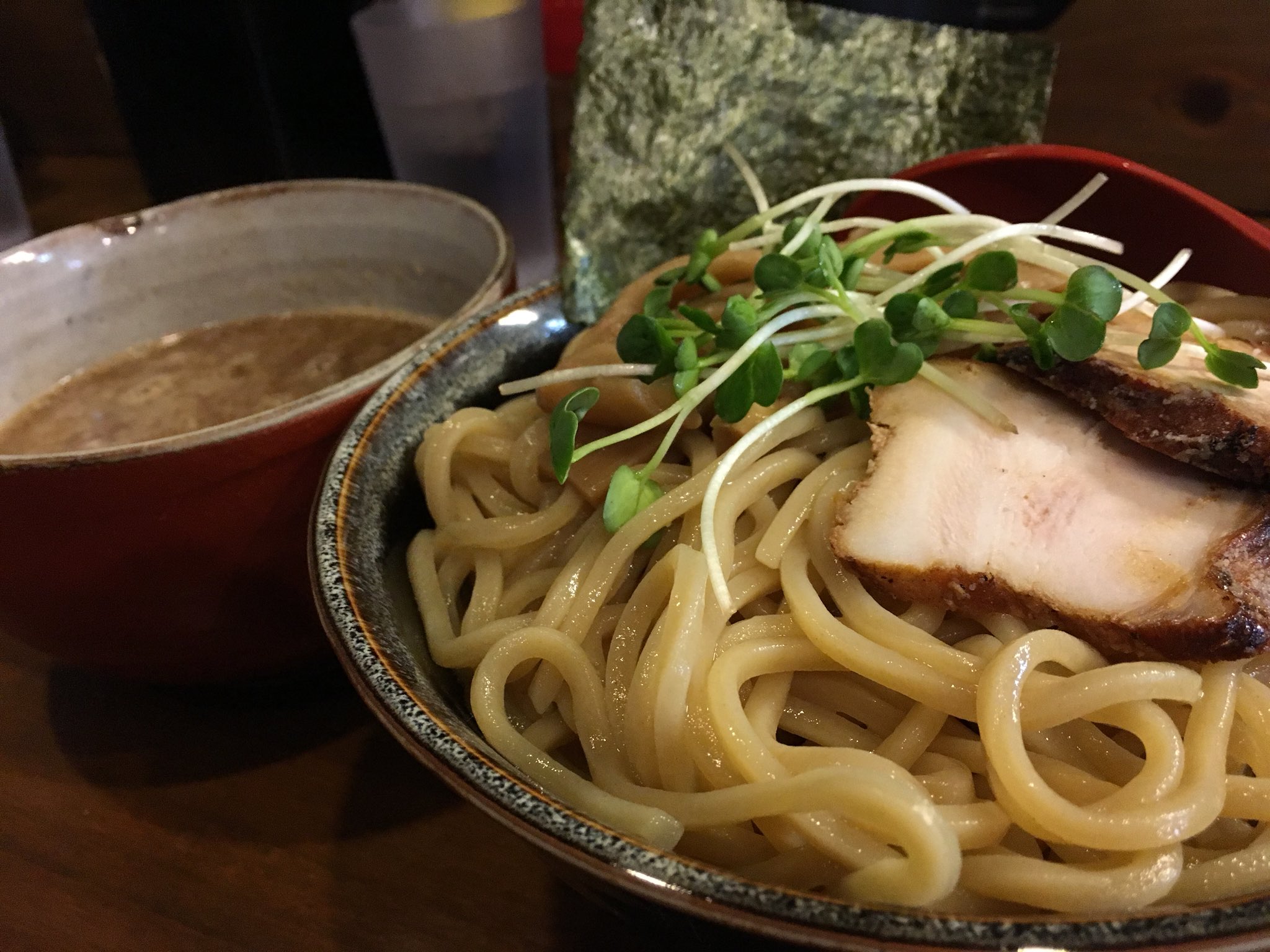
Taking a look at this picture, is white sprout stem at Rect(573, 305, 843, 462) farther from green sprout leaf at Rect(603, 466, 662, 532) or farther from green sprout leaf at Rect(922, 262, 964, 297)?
green sprout leaf at Rect(922, 262, 964, 297)

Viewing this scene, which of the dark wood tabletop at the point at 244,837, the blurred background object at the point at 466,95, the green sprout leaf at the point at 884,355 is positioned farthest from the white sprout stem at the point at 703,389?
the blurred background object at the point at 466,95

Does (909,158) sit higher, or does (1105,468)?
(909,158)

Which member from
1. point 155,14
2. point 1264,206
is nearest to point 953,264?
point 1264,206

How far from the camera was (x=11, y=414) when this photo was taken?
1.68 meters

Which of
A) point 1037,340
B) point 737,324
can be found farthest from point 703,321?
point 1037,340

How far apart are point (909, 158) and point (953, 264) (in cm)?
62

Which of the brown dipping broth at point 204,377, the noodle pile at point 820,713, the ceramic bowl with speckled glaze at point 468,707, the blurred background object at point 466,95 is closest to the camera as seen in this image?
the ceramic bowl with speckled glaze at point 468,707

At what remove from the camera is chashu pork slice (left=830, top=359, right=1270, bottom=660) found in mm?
909

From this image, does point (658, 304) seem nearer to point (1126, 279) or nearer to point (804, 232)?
point (804, 232)

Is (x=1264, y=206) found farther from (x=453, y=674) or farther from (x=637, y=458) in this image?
(x=453, y=674)

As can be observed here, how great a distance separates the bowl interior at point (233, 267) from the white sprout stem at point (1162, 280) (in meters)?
1.00

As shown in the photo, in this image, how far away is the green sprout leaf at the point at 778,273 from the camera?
1.24 metres

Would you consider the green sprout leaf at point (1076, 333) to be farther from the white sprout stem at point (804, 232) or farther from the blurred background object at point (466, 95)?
the blurred background object at point (466, 95)

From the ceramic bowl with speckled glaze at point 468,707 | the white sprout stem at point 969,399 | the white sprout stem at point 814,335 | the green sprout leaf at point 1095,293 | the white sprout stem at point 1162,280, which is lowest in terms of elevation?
the ceramic bowl with speckled glaze at point 468,707
